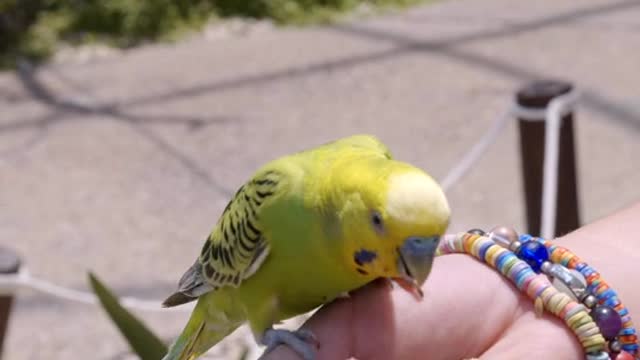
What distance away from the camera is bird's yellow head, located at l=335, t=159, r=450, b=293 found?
2.91 ft

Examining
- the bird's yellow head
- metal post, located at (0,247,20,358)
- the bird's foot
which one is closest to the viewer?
the bird's yellow head

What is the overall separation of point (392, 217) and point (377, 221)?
0.07ft

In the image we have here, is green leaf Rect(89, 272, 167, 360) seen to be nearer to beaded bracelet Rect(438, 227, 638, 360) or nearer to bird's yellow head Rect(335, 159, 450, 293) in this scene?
beaded bracelet Rect(438, 227, 638, 360)

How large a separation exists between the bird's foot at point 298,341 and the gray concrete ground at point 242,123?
1.33 metres

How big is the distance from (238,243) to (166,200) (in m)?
1.87

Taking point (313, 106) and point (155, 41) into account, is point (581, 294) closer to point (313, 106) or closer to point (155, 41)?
point (313, 106)

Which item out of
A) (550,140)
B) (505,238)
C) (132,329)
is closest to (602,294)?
(505,238)

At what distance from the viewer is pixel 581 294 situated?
3.65 feet

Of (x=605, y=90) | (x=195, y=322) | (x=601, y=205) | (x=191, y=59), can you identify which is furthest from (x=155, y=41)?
(x=195, y=322)

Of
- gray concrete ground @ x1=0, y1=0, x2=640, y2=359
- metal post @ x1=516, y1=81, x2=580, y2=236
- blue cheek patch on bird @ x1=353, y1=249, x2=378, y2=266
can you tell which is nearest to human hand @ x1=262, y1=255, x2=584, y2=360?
blue cheek patch on bird @ x1=353, y1=249, x2=378, y2=266

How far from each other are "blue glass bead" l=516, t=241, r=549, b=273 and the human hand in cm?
4

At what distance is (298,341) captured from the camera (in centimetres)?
105

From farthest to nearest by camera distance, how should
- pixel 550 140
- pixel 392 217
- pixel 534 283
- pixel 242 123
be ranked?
pixel 242 123 → pixel 550 140 → pixel 534 283 → pixel 392 217

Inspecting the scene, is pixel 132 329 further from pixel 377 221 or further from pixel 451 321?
pixel 377 221
